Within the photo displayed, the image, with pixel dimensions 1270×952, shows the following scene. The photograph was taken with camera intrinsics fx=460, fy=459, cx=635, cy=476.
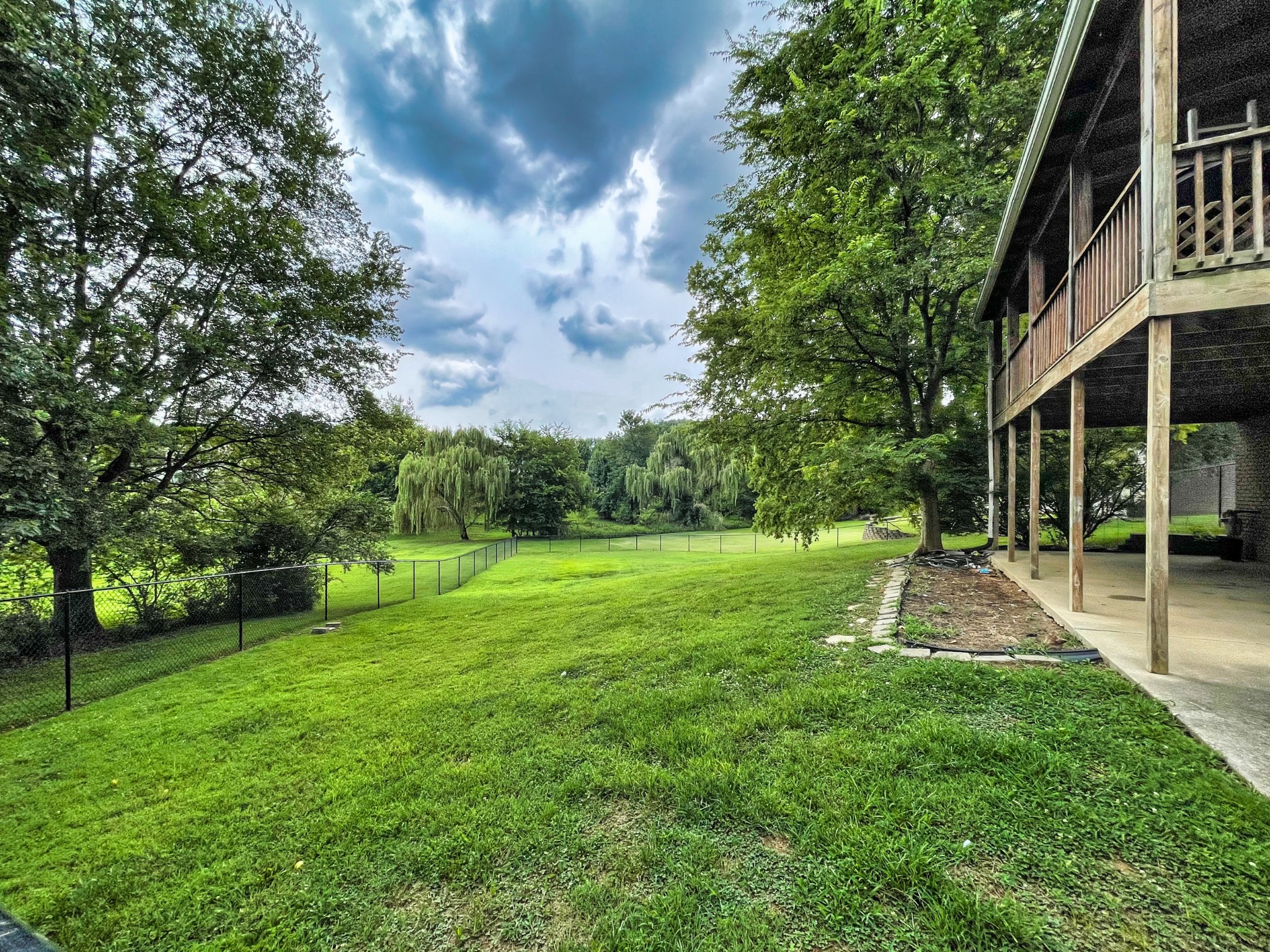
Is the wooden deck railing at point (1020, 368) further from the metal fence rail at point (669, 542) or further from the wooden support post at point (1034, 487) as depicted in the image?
the metal fence rail at point (669, 542)

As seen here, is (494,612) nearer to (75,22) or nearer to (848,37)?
(75,22)

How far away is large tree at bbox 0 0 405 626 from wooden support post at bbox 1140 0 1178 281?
9245 millimetres

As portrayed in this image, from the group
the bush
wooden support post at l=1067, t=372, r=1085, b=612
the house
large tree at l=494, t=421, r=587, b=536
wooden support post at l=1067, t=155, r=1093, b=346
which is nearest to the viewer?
the house

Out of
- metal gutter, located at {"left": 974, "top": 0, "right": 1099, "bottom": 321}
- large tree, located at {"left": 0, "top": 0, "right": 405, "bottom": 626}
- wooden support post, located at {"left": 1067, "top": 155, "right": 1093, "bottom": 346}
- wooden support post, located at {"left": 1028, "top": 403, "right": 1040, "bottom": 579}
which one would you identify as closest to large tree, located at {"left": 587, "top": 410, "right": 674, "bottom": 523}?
large tree, located at {"left": 0, "top": 0, "right": 405, "bottom": 626}

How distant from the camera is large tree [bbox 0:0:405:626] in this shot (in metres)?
5.13

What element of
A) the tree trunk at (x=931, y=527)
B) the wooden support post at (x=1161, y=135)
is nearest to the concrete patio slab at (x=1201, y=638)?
the tree trunk at (x=931, y=527)

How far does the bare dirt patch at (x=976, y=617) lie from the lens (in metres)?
3.75

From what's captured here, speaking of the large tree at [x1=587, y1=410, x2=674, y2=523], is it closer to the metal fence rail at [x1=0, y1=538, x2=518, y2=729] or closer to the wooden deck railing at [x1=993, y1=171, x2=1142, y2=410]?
the metal fence rail at [x1=0, y1=538, x2=518, y2=729]

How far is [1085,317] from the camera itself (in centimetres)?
411

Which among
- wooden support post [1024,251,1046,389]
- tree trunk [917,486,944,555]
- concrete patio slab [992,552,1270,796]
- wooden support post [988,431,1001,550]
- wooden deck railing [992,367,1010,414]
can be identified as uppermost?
wooden support post [1024,251,1046,389]

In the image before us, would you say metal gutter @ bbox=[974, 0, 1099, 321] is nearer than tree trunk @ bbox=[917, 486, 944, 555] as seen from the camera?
Yes

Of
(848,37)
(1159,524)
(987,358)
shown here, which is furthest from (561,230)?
(1159,524)

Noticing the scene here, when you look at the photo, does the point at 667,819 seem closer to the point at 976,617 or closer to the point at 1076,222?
the point at 976,617

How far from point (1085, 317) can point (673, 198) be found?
55.6 feet
